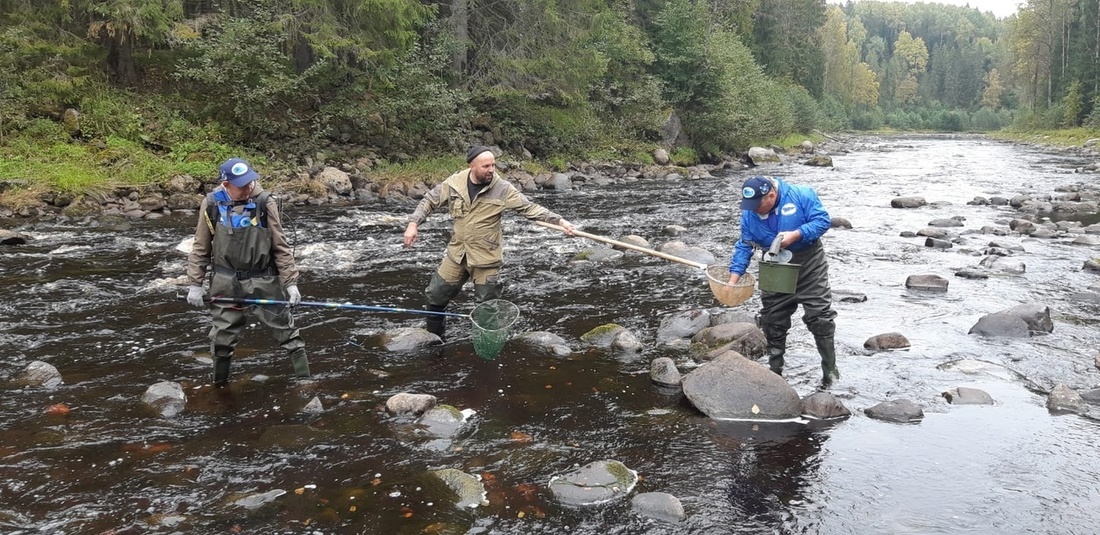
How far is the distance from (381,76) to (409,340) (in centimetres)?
1852

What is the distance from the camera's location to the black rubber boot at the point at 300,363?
7.21 metres

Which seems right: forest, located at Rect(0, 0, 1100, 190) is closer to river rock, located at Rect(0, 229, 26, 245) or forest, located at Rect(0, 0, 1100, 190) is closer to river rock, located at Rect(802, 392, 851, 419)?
river rock, located at Rect(0, 229, 26, 245)

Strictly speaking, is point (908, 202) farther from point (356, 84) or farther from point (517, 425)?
point (517, 425)

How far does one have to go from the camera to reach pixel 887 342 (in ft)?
27.9

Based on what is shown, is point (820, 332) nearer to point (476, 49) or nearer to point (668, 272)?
point (668, 272)

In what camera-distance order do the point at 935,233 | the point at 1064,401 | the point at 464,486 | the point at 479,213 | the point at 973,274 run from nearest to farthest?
the point at 464,486, the point at 1064,401, the point at 479,213, the point at 973,274, the point at 935,233

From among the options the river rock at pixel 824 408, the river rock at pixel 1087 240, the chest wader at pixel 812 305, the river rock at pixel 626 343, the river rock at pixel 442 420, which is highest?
the chest wader at pixel 812 305

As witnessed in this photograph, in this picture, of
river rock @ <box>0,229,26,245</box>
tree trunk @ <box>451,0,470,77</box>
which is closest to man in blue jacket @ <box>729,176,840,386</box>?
river rock @ <box>0,229,26,245</box>

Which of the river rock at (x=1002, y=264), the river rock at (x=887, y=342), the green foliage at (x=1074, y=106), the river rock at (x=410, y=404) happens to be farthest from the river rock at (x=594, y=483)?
the green foliage at (x=1074, y=106)

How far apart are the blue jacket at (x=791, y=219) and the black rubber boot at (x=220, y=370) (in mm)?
4843

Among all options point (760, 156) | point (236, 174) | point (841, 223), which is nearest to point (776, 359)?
point (236, 174)

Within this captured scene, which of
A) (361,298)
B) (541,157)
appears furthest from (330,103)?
(361,298)

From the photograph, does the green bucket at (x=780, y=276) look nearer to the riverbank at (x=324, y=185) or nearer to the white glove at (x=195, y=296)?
the white glove at (x=195, y=296)

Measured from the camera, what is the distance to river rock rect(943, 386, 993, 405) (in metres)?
6.85
